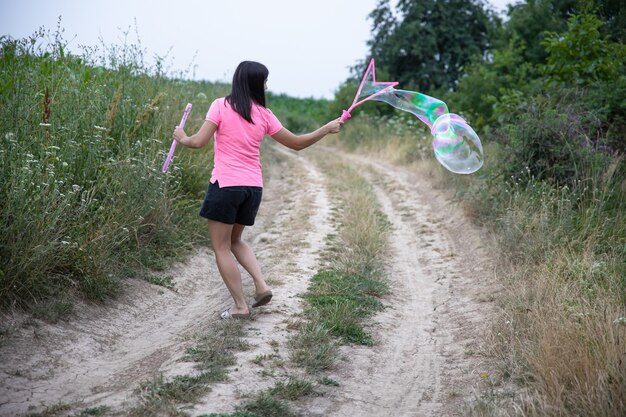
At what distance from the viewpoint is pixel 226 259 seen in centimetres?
536

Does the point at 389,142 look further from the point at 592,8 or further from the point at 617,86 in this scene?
the point at 617,86

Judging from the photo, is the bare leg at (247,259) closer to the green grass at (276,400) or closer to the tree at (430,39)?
the green grass at (276,400)

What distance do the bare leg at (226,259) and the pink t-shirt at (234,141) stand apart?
1.37ft

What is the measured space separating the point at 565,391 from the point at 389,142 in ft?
44.2

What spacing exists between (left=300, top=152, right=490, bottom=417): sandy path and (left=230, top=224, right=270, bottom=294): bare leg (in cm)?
101

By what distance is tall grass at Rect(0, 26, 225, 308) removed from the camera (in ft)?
16.8

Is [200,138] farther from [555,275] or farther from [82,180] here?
[555,275]

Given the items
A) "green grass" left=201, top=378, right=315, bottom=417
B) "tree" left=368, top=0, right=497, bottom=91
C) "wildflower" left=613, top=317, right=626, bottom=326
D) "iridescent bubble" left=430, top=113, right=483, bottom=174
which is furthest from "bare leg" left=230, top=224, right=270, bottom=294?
"tree" left=368, top=0, right=497, bottom=91

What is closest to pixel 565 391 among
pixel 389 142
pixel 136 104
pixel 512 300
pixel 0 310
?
pixel 512 300

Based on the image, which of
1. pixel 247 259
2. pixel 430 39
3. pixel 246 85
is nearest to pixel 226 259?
pixel 247 259

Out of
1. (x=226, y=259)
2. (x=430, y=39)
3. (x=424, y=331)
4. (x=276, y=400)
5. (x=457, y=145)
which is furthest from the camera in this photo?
(x=430, y=39)

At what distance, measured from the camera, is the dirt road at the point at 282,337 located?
13.6 ft

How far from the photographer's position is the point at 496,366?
464 cm

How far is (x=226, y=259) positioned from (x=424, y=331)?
1980 mm
